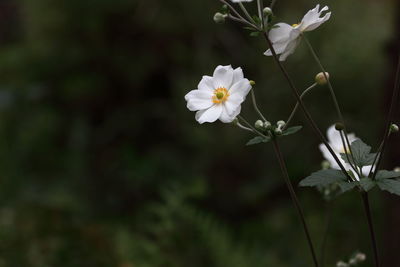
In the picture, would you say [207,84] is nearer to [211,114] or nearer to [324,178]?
[211,114]

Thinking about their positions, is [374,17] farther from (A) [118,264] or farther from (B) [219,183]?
(A) [118,264]

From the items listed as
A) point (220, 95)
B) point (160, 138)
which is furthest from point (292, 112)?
point (160, 138)

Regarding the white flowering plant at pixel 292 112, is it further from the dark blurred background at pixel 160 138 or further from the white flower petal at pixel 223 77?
the dark blurred background at pixel 160 138

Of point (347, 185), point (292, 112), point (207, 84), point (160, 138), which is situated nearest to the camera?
point (347, 185)

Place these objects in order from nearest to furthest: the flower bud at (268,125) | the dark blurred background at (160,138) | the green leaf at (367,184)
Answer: the green leaf at (367,184)
the flower bud at (268,125)
the dark blurred background at (160,138)

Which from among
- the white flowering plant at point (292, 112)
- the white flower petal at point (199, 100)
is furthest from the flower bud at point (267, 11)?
the white flower petal at point (199, 100)

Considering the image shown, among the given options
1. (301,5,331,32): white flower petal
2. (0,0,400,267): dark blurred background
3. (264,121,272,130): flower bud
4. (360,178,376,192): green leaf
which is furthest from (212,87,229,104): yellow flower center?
(0,0,400,267): dark blurred background
